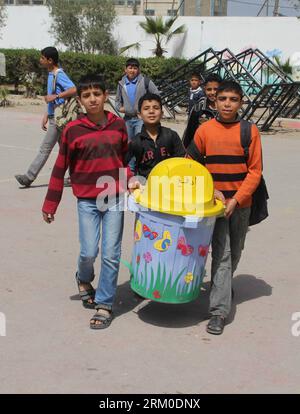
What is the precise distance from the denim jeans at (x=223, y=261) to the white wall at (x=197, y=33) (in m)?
24.0

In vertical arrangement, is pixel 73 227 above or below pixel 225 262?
below

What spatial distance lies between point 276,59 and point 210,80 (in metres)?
21.7

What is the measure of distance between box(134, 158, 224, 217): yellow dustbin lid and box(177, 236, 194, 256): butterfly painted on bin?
0.20 metres

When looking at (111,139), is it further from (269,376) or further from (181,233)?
(269,376)

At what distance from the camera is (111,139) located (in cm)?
435

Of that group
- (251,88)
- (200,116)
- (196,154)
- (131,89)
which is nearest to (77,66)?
(251,88)

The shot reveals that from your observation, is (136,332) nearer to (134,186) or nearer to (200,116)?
(134,186)

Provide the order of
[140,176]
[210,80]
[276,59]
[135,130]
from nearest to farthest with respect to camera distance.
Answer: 1. [140,176]
2. [210,80]
3. [135,130]
4. [276,59]

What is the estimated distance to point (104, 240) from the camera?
4.36 metres

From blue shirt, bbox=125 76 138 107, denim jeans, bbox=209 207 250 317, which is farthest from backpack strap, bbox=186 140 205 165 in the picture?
blue shirt, bbox=125 76 138 107

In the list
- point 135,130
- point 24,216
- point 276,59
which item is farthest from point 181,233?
point 276,59

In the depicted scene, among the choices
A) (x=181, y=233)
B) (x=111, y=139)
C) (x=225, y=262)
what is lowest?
(x=225, y=262)

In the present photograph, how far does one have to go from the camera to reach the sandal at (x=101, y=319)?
4301 millimetres

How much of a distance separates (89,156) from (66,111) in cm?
398
